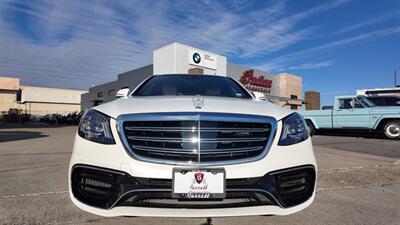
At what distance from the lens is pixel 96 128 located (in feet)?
A: 7.85

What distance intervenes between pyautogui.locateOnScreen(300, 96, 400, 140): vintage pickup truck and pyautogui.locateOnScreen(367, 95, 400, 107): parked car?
27 cm

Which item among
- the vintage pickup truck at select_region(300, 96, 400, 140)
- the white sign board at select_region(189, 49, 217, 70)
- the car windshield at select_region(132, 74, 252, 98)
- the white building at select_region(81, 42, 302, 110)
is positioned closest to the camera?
the car windshield at select_region(132, 74, 252, 98)

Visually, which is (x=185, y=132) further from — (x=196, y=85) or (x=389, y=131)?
(x=389, y=131)

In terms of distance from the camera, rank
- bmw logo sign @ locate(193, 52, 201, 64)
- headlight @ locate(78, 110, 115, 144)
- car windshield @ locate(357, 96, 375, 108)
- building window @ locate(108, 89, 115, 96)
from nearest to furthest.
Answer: headlight @ locate(78, 110, 115, 144)
car windshield @ locate(357, 96, 375, 108)
bmw logo sign @ locate(193, 52, 201, 64)
building window @ locate(108, 89, 115, 96)

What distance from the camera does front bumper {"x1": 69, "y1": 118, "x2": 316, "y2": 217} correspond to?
211 centimetres

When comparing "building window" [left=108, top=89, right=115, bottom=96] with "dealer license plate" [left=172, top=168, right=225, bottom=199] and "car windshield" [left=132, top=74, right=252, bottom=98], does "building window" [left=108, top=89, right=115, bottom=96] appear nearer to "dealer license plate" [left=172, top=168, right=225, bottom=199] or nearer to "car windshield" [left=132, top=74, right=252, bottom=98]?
"car windshield" [left=132, top=74, right=252, bottom=98]

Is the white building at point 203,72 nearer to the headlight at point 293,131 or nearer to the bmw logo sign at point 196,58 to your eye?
the bmw logo sign at point 196,58

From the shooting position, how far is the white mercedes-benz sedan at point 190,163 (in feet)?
6.94

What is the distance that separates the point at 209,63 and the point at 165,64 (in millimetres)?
4080

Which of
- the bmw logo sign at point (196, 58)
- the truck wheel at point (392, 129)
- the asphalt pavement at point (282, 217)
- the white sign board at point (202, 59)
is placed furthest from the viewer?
the bmw logo sign at point (196, 58)

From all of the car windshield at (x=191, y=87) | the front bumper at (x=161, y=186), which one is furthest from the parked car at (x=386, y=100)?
the front bumper at (x=161, y=186)

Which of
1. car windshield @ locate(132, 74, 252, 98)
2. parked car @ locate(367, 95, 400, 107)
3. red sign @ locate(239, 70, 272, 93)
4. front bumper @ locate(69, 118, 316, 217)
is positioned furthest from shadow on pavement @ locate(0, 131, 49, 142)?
red sign @ locate(239, 70, 272, 93)

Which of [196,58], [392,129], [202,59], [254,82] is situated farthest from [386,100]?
[254,82]

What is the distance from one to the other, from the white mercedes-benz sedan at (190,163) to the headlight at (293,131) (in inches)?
0.4
